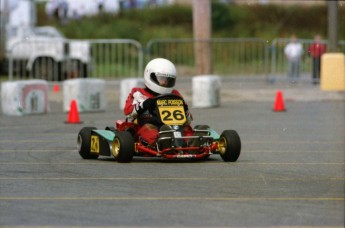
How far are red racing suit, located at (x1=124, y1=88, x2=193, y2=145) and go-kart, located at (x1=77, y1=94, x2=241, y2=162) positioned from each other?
59 millimetres

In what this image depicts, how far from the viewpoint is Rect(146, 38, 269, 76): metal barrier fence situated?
3172 centimetres

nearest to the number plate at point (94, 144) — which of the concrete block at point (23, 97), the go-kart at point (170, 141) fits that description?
the go-kart at point (170, 141)

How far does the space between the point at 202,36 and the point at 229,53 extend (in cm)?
87

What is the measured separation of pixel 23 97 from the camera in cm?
2419

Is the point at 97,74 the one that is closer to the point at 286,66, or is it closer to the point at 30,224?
the point at 286,66

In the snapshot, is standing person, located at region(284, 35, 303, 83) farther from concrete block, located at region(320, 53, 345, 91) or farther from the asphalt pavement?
the asphalt pavement

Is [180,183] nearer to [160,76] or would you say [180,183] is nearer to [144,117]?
[144,117]

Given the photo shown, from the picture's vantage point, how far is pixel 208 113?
964 inches

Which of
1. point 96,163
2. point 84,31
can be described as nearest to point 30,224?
point 96,163

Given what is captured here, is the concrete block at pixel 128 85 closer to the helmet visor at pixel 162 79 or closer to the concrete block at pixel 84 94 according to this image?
the concrete block at pixel 84 94

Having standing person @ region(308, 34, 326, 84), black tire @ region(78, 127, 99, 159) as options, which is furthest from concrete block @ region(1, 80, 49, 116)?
standing person @ region(308, 34, 326, 84)

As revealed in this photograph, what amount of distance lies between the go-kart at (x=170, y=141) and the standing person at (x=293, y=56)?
1863 cm

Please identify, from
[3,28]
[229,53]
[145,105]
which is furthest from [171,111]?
[3,28]

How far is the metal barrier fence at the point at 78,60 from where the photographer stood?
31.3 metres
